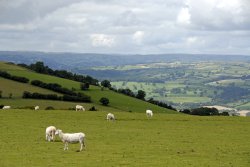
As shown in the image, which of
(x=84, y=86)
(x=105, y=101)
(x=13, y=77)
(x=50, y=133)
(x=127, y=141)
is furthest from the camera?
(x=13, y=77)

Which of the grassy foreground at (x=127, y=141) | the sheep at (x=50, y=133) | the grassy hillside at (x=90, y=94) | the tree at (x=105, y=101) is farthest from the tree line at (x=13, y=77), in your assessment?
the sheep at (x=50, y=133)

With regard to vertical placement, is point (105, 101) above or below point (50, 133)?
below

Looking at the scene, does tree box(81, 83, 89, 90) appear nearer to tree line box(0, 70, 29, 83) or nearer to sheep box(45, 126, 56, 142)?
tree line box(0, 70, 29, 83)

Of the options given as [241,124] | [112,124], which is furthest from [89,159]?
[241,124]

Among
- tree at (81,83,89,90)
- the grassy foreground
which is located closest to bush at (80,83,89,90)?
tree at (81,83,89,90)

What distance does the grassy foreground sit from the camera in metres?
32.6

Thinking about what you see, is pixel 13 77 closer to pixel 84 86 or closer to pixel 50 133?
pixel 84 86

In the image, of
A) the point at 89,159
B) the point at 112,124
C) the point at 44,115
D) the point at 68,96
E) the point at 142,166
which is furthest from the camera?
the point at 68,96

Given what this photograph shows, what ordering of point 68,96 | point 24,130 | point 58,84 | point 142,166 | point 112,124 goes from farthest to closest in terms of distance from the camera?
1. point 58,84
2. point 68,96
3. point 112,124
4. point 24,130
5. point 142,166

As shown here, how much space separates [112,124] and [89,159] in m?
26.6

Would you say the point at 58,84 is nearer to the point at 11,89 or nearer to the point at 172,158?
the point at 11,89

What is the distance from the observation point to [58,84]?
435 feet

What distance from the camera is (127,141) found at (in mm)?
43719

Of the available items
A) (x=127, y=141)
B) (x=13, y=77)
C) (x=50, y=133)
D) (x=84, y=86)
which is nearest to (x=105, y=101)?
(x=84, y=86)
